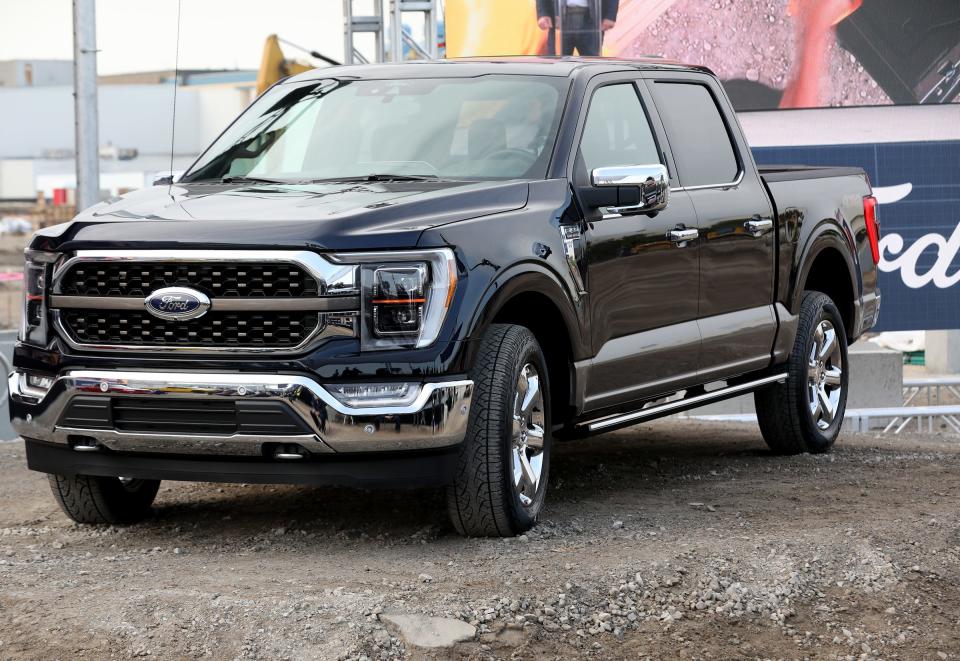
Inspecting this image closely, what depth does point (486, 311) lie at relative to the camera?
577 centimetres

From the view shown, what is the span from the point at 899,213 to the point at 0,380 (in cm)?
1022

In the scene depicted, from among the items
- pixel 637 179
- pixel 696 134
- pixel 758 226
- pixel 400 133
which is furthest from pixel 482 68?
pixel 758 226

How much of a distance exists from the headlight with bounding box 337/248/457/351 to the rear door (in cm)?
211

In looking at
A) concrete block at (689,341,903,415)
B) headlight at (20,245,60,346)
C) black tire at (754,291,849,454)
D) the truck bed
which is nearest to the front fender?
headlight at (20,245,60,346)

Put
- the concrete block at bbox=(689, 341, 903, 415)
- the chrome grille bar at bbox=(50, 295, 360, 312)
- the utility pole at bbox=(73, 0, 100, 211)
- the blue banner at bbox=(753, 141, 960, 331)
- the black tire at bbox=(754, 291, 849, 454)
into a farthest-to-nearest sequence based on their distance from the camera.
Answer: the concrete block at bbox=(689, 341, 903, 415)
the blue banner at bbox=(753, 141, 960, 331)
the utility pole at bbox=(73, 0, 100, 211)
the black tire at bbox=(754, 291, 849, 454)
the chrome grille bar at bbox=(50, 295, 360, 312)

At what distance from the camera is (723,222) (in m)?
7.56

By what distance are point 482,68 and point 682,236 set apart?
116cm

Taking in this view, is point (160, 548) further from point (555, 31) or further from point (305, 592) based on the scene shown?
point (555, 31)

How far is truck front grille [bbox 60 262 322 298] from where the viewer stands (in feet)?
18.2

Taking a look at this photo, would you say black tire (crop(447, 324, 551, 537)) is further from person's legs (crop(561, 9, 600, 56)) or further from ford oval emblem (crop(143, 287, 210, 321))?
person's legs (crop(561, 9, 600, 56))

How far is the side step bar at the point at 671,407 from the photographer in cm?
684

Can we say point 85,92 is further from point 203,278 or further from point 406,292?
point 406,292

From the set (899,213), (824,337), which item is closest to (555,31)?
(899,213)

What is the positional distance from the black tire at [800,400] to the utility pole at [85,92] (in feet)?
22.1
